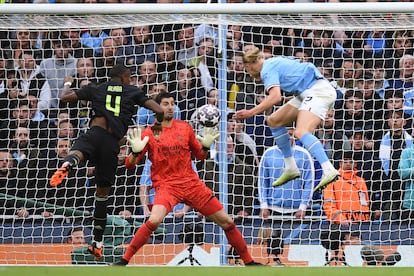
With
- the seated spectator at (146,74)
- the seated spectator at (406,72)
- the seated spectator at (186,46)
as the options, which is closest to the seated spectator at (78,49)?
the seated spectator at (146,74)

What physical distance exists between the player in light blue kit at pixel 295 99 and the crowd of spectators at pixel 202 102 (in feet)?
3.03

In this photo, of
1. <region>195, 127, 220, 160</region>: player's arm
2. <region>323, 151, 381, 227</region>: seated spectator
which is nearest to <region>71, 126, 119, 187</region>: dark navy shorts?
<region>195, 127, 220, 160</region>: player's arm

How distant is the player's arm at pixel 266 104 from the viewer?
8.18 metres

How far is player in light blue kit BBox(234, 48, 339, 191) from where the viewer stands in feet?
27.4

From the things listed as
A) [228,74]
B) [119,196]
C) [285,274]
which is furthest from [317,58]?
[285,274]

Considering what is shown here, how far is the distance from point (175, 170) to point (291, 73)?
1.47 metres

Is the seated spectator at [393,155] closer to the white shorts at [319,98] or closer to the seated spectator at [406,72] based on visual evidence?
the seated spectator at [406,72]

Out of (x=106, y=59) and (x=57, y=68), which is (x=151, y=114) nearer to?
(x=106, y=59)

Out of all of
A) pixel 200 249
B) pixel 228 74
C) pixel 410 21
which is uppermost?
pixel 410 21

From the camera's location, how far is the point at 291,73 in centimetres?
862

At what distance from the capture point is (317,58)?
9.70m

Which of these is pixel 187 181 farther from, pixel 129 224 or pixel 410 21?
pixel 410 21

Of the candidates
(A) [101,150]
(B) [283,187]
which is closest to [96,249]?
(A) [101,150]

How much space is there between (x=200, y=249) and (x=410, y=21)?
3.10 metres
